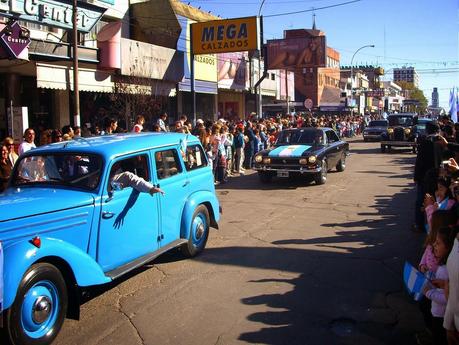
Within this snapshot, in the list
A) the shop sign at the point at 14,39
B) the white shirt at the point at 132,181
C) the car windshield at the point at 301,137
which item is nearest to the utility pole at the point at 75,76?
the shop sign at the point at 14,39

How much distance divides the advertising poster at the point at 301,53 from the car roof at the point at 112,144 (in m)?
34.0

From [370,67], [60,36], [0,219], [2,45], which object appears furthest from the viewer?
[370,67]

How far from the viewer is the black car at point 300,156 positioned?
13.1 meters

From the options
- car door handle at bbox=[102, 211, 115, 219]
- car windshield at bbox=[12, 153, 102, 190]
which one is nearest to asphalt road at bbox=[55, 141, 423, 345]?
car door handle at bbox=[102, 211, 115, 219]

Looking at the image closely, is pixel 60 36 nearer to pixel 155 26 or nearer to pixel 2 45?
pixel 2 45

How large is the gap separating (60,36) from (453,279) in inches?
642

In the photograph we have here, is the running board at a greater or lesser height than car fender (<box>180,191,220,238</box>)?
lesser

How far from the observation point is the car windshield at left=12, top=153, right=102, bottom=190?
5094mm

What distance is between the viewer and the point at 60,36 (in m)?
16.6

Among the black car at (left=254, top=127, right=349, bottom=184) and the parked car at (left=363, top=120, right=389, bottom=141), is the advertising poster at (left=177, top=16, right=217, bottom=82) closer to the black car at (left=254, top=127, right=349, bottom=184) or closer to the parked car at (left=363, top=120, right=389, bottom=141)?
the black car at (left=254, top=127, right=349, bottom=184)

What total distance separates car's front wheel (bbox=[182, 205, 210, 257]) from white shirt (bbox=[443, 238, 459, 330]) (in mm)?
3850

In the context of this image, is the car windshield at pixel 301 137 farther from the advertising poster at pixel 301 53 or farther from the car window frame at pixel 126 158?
the advertising poster at pixel 301 53

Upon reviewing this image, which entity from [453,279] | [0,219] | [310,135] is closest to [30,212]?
[0,219]

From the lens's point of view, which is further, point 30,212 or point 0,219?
point 30,212
